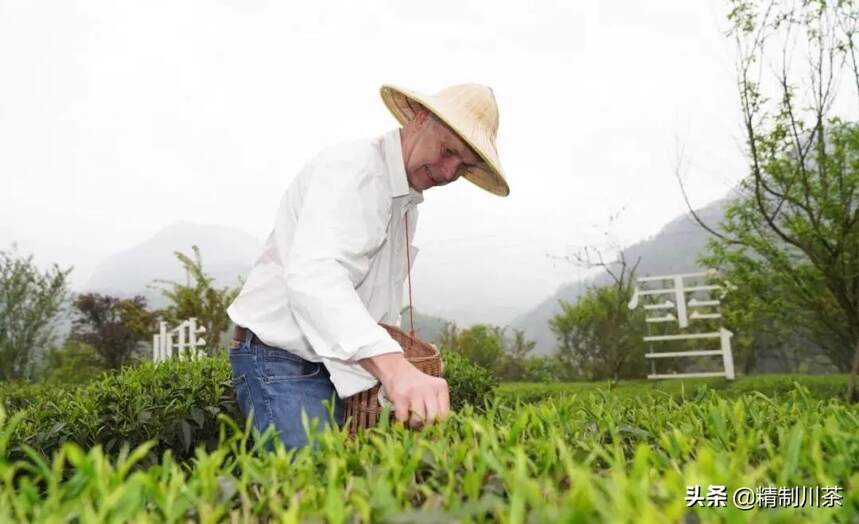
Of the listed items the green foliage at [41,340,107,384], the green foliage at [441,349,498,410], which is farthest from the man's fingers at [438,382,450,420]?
the green foliage at [41,340,107,384]

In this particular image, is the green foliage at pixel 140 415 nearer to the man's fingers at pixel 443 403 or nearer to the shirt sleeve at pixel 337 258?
the shirt sleeve at pixel 337 258

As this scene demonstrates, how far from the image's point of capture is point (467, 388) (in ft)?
19.0

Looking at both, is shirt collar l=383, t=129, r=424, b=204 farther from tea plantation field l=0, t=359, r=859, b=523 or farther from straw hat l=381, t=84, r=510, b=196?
tea plantation field l=0, t=359, r=859, b=523

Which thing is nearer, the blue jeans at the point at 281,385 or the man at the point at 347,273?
the man at the point at 347,273

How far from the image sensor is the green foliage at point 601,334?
1302 cm

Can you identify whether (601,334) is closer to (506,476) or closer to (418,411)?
(418,411)

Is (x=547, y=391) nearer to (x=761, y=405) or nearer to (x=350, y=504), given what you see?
(x=761, y=405)

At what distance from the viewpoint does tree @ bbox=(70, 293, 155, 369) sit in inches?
651

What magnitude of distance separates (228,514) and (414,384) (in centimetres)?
67

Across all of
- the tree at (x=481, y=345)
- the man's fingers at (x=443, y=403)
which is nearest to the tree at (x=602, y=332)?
the tree at (x=481, y=345)

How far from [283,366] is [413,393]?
74cm

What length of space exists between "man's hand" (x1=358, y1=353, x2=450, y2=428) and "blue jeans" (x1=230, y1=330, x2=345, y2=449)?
56cm

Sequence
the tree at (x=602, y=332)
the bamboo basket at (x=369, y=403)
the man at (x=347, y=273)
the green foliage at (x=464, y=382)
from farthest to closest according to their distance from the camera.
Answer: the tree at (x=602, y=332)
the green foliage at (x=464, y=382)
the bamboo basket at (x=369, y=403)
the man at (x=347, y=273)

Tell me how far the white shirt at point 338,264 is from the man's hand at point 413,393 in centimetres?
6
